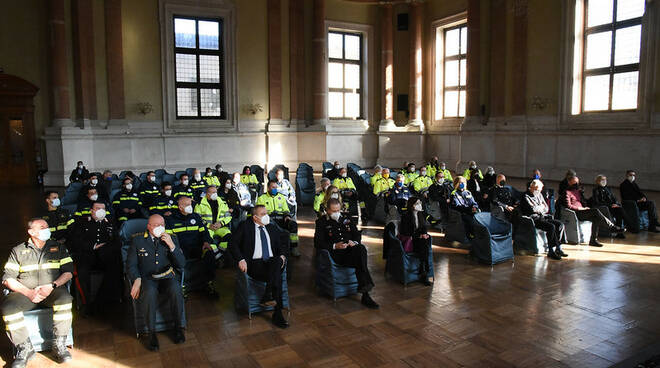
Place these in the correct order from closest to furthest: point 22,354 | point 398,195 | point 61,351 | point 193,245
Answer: point 22,354 < point 61,351 < point 193,245 < point 398,195

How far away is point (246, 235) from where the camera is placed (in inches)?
239

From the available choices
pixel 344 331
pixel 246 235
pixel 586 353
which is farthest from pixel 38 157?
pixel 586 353

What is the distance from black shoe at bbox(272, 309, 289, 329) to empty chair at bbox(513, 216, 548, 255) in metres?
4.89

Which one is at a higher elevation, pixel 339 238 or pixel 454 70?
pixel 454 70

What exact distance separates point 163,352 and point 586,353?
13.8 feet

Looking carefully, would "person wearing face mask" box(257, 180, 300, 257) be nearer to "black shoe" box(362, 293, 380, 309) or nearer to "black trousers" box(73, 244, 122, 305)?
"black shoe" box(362, 293, 380, 309)

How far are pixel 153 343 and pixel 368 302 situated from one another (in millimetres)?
2570

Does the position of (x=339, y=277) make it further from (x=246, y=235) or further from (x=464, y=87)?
(x=464, y=87)

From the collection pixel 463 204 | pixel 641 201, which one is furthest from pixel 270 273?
pixel 641 201

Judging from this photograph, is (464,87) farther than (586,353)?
Yes

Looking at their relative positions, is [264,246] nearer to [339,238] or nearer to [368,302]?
[339,238]

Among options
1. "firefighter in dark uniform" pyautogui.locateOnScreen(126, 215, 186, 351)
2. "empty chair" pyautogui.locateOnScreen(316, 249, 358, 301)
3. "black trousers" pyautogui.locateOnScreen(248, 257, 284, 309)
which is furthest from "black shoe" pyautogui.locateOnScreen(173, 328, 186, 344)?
"empty chair" pyautogui.locateOnScreen(316, 249, 358, 301)

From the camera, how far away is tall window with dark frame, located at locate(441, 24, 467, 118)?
21.4 m

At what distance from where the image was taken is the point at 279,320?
5609mm
